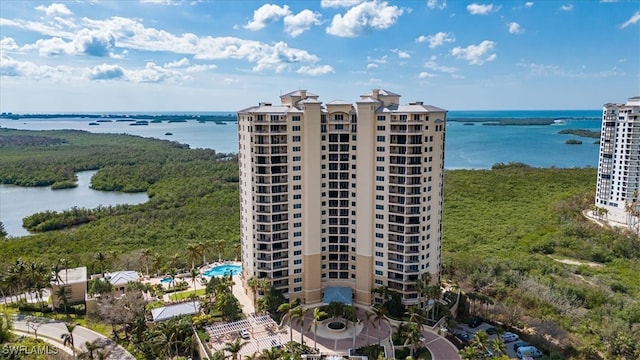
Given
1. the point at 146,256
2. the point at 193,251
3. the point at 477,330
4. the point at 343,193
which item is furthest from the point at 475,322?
the point at 146,256

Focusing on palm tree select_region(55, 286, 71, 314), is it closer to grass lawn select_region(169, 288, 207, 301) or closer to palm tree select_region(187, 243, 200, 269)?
grass lawn select_region(169, 288, 207, 301)

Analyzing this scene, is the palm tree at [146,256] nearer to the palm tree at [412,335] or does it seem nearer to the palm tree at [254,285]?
the palm tree at [254,285]

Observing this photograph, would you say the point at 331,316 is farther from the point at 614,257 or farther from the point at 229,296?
the point at 614,257

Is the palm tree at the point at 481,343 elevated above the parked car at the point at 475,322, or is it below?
above

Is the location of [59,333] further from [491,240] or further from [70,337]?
[491,240]

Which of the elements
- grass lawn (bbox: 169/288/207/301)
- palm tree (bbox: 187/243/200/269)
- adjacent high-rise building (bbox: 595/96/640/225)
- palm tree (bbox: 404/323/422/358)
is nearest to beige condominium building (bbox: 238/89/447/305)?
grass lawn (bbox: 169/288/207/301)

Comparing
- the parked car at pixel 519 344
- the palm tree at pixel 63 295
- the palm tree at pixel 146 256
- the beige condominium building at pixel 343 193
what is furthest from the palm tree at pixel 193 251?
the parked car at pixel 519 344
